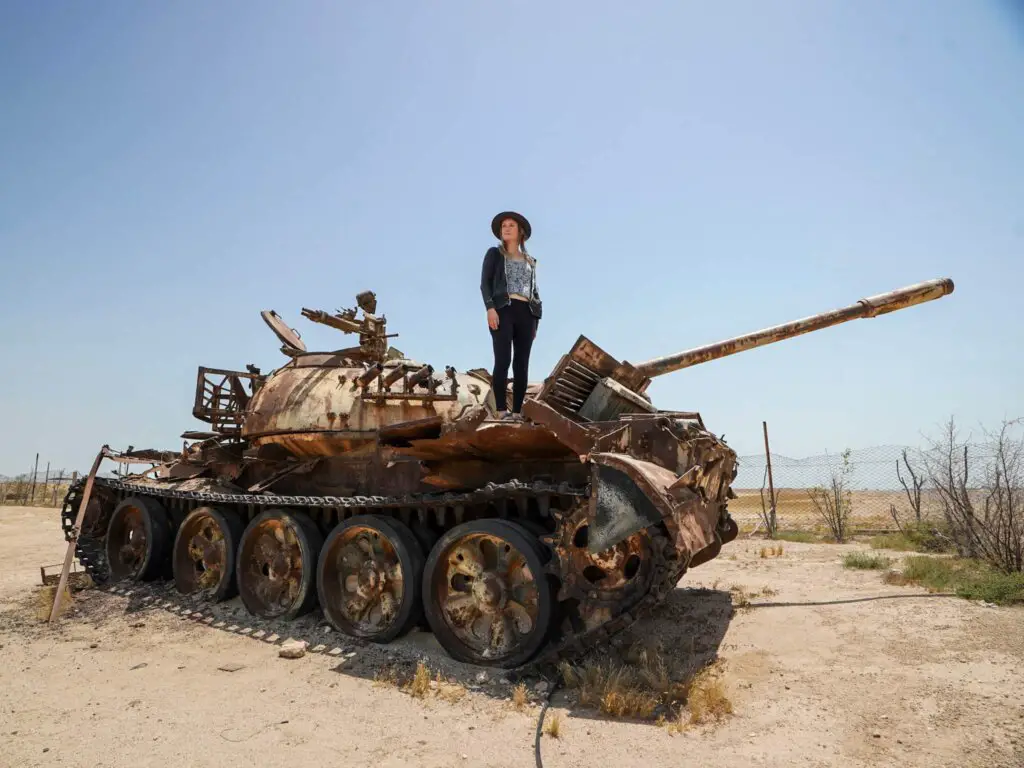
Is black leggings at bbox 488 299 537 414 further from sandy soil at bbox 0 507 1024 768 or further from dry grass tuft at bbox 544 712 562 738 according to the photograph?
dry grass tuft at bbox 544 712 562 738

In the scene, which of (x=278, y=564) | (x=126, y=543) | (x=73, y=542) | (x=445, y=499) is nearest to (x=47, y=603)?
(x=73, y=542)

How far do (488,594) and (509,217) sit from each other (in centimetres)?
383

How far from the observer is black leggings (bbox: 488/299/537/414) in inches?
274

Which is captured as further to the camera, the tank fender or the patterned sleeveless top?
the patterned sleeveless top

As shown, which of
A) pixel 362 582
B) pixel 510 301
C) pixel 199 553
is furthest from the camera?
pixel 199 553

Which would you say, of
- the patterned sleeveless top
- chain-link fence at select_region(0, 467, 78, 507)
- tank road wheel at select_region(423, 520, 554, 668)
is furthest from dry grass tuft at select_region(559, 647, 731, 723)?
chain-link fence at select_region(0, 467, 78, 507)

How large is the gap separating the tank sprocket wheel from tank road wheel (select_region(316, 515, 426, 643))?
1777mm

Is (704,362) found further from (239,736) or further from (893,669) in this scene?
(239,736)

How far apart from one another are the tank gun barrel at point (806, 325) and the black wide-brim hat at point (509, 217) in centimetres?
189

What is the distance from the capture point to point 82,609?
9008 mm

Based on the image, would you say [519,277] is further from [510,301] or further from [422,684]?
[422,684]

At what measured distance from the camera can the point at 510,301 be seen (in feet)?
22.8

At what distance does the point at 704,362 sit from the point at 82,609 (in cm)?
853

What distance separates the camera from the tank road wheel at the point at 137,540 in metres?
10.2
